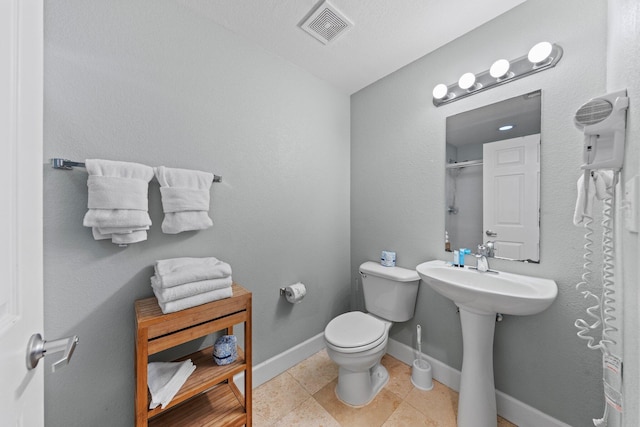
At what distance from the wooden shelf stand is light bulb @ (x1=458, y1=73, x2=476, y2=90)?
174cm

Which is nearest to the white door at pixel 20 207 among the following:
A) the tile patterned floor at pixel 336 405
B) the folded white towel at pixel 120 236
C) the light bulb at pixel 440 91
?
the folded white towel at pixel 120 236

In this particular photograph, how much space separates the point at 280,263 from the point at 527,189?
1551mm

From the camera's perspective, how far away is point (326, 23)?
1373 mm

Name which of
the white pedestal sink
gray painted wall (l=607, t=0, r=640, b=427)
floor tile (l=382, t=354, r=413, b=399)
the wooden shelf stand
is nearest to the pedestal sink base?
the white pedestal sink

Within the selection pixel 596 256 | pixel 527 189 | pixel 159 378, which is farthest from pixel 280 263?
pixel 596 256

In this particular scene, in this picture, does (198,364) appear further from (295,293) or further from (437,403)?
(437,403)

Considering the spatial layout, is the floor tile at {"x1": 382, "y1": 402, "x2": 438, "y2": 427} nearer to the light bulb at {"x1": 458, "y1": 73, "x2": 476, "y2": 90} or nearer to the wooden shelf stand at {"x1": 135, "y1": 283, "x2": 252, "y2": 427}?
the wooden shelf stand at {"x1": 135, "y1": 283, "x2": 252, "y2": 427}

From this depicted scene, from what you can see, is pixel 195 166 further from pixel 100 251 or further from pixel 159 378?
pixel 159 378

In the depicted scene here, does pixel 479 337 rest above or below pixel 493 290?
below

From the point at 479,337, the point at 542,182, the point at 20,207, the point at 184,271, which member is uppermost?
the point at 542,182

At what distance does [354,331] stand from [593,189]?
1.28m

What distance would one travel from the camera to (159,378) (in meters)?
1.05

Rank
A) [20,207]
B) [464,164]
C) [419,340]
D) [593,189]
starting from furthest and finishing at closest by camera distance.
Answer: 1. [419,340]
2. [464,164]
3. [593,189]
4. [20,207]

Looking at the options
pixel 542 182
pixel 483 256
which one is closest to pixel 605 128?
pixel 542 182
